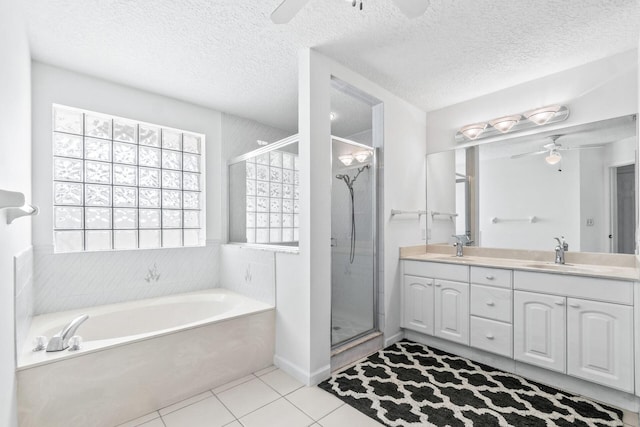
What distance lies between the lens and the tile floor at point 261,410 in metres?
1.73

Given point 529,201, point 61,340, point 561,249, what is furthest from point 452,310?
point 61,340

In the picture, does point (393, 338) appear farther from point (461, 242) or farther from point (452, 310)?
point (461, 242)

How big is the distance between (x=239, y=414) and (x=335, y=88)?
104 inches

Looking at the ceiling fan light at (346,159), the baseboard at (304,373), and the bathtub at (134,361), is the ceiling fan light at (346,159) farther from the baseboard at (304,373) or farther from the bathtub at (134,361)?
the baseboard at (304,373)

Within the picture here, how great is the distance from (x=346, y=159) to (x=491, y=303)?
172 centimetres

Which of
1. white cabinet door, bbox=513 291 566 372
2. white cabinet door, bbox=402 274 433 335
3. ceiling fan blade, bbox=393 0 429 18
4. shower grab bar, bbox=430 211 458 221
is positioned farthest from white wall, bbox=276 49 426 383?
shower grab bar, bbox=430 211 458 221

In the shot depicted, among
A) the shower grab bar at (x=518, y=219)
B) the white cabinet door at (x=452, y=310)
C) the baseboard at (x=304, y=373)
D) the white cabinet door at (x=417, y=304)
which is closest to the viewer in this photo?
the baseboard at (x=304, y=373)

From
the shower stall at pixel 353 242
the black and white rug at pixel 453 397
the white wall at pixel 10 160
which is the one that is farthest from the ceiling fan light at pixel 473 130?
the white wall at pixel 10 160

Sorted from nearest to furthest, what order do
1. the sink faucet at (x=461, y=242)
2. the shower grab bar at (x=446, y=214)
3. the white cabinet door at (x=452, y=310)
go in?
the white cabinet door at (x=452, y=310) < the sink faucet at (x=461, y=242) < the shower grab bar at (x=446, y=214)

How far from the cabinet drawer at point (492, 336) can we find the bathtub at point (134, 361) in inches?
67.9

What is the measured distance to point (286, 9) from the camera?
1381 mm

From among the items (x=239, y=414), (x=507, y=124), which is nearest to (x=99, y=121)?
(x=239, y=414)

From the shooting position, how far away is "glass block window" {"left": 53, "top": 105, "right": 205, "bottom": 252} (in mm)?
2438

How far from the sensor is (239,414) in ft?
5.92
